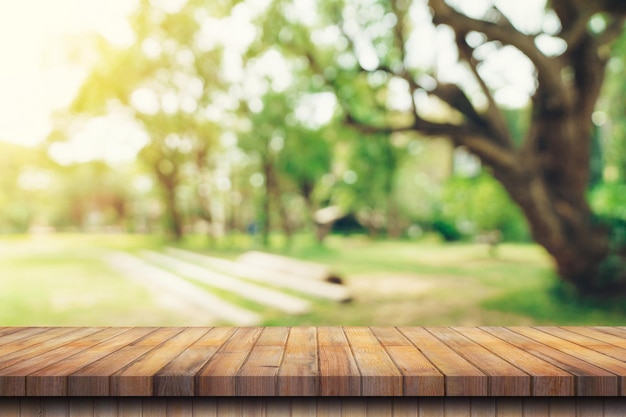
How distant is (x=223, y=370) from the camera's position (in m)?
1.51

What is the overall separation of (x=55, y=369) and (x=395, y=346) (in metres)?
0.91

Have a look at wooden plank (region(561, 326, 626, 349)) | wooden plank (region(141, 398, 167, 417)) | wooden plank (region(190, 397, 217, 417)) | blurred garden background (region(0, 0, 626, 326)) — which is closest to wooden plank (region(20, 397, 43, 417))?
wooden plank (region(141, 398, 167, 417))

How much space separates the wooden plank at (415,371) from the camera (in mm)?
1463

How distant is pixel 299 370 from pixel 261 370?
0.09 metres

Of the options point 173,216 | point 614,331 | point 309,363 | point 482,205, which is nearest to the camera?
point 309,363

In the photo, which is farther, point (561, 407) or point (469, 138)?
point (469, 138)

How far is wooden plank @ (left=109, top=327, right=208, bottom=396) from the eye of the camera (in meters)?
1.46

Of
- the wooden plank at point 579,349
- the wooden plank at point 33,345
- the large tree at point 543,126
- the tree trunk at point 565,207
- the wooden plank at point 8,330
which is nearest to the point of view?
the wooden plank at point 579,349

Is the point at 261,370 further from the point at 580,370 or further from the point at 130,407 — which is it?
the point at 580,370

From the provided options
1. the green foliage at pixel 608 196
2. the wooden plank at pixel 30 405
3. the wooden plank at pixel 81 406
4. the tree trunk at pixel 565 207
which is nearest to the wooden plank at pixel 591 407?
the wooden plank at pixel 81 406

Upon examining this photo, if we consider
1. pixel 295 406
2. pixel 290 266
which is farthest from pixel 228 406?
pixel 290 266

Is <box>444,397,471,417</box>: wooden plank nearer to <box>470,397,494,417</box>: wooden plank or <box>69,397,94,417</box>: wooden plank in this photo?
<box>470,397,494,417</box>: wooden plank

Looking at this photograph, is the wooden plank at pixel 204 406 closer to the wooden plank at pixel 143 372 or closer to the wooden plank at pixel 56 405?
the wooden plank at pixel 143 372

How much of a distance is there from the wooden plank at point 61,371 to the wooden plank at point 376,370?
682 millimetres
